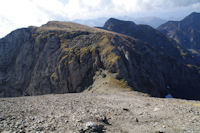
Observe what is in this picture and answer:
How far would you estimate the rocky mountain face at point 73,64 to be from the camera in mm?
65750

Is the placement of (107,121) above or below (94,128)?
below

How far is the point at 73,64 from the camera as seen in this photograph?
7250 cm

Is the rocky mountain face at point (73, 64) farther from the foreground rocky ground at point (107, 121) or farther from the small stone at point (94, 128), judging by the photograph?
the small stone at point (94, 128)

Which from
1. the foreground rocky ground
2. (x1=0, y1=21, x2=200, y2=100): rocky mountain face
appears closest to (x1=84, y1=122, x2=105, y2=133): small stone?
the foreground rocky ground

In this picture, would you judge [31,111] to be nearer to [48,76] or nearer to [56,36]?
[48,76]

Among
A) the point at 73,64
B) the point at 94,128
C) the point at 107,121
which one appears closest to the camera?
the point at 94,128

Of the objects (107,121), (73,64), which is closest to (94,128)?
(107,121)

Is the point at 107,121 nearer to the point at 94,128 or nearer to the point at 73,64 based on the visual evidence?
Answer: the point at 94,128

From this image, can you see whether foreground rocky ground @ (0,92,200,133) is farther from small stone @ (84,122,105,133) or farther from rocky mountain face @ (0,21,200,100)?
rocky mountain face @ (0,21,200,100)

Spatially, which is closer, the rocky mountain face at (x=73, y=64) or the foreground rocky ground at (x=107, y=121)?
the foreground rocky ground at (x=107, y=121)

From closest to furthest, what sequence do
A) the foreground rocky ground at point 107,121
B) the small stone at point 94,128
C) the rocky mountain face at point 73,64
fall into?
the small stone at point 94,128 < the foreground rocky ground at point 107,121 < the rocky mountain face at point 73,64

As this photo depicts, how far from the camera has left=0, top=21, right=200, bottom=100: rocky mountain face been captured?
216ft

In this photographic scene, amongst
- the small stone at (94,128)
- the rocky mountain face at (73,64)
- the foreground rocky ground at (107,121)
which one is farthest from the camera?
the rocky mountain face at (73,64)

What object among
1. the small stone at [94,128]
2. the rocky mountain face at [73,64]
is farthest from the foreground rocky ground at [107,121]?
the rocky mountain face at [73,64]
